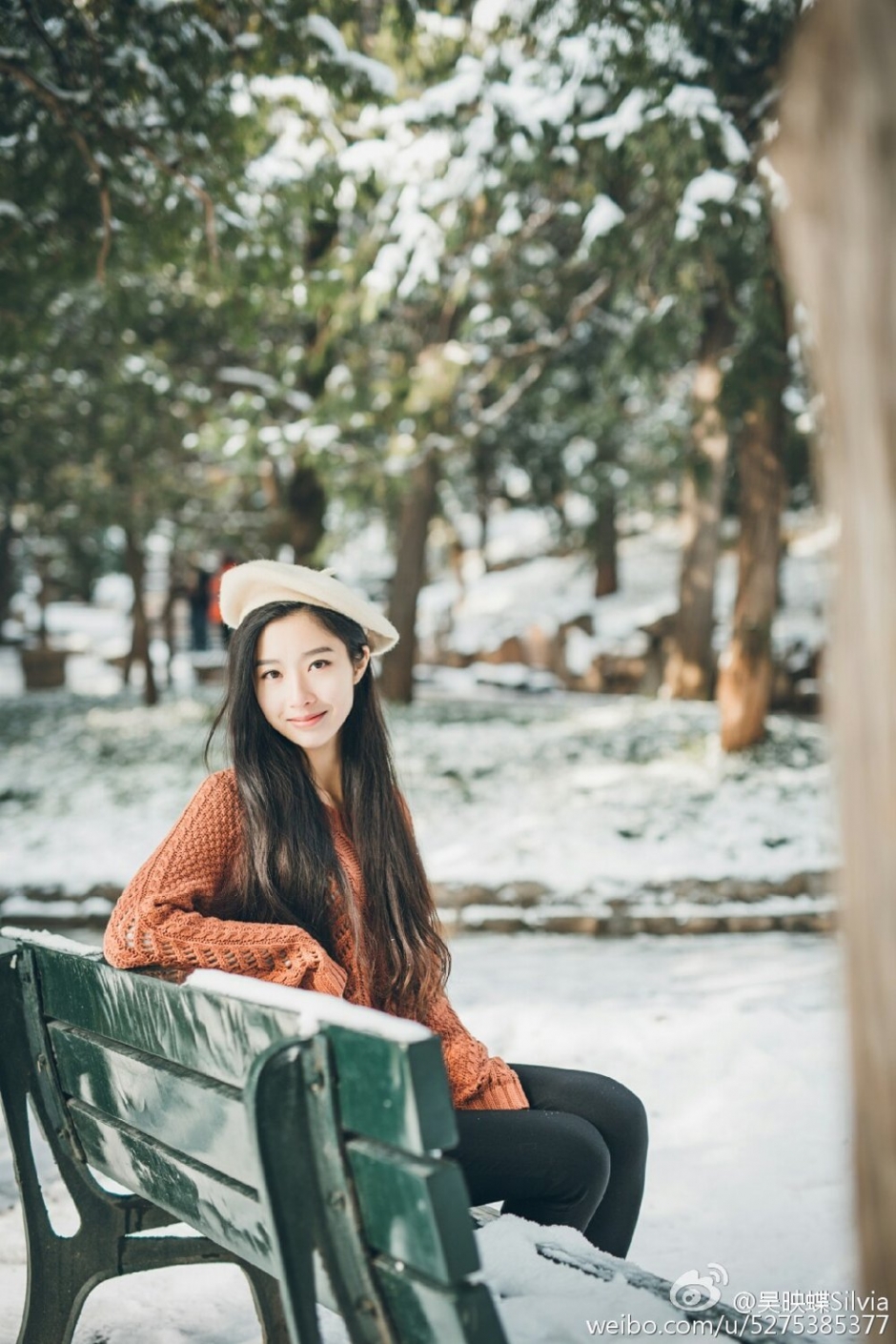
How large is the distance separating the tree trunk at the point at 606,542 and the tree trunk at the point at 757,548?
1150 centimetres

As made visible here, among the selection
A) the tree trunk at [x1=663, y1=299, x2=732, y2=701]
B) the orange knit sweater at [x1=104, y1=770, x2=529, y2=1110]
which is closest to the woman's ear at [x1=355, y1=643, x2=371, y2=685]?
the orange knit sweater at [x1=104, y1=770, x2=529, y2=1110]

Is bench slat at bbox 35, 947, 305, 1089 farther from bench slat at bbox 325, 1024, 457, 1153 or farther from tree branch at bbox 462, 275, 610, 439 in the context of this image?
tree branch at bbox 462, 275, 610, 439

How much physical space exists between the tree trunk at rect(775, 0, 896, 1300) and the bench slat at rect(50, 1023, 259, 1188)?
0.78 metres

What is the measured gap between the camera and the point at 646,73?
6969mm

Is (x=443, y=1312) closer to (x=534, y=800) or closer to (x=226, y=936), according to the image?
(x=226, y=936)

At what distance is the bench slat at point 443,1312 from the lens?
1.46 m

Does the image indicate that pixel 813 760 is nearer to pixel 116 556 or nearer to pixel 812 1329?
pixel 812 1329

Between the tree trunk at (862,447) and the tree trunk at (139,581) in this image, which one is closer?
the tree trunk at (862,447)

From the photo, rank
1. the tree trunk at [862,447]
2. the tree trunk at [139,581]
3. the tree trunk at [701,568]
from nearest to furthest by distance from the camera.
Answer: the tree trunk at [862,447]
the tree trunk at [701,568]
the tree trunk at [139,581]

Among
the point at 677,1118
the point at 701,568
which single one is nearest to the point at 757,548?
Answer: the point at 701,568

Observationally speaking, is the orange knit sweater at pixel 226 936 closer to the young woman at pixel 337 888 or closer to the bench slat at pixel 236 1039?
the young woman at pixel 337 888

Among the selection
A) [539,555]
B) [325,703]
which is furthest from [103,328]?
[539,555]

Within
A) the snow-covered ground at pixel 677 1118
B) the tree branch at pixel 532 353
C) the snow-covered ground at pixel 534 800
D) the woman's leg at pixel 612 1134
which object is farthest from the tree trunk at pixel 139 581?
the woman's leg at pixel 612 1134

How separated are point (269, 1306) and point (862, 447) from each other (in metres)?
2.13
